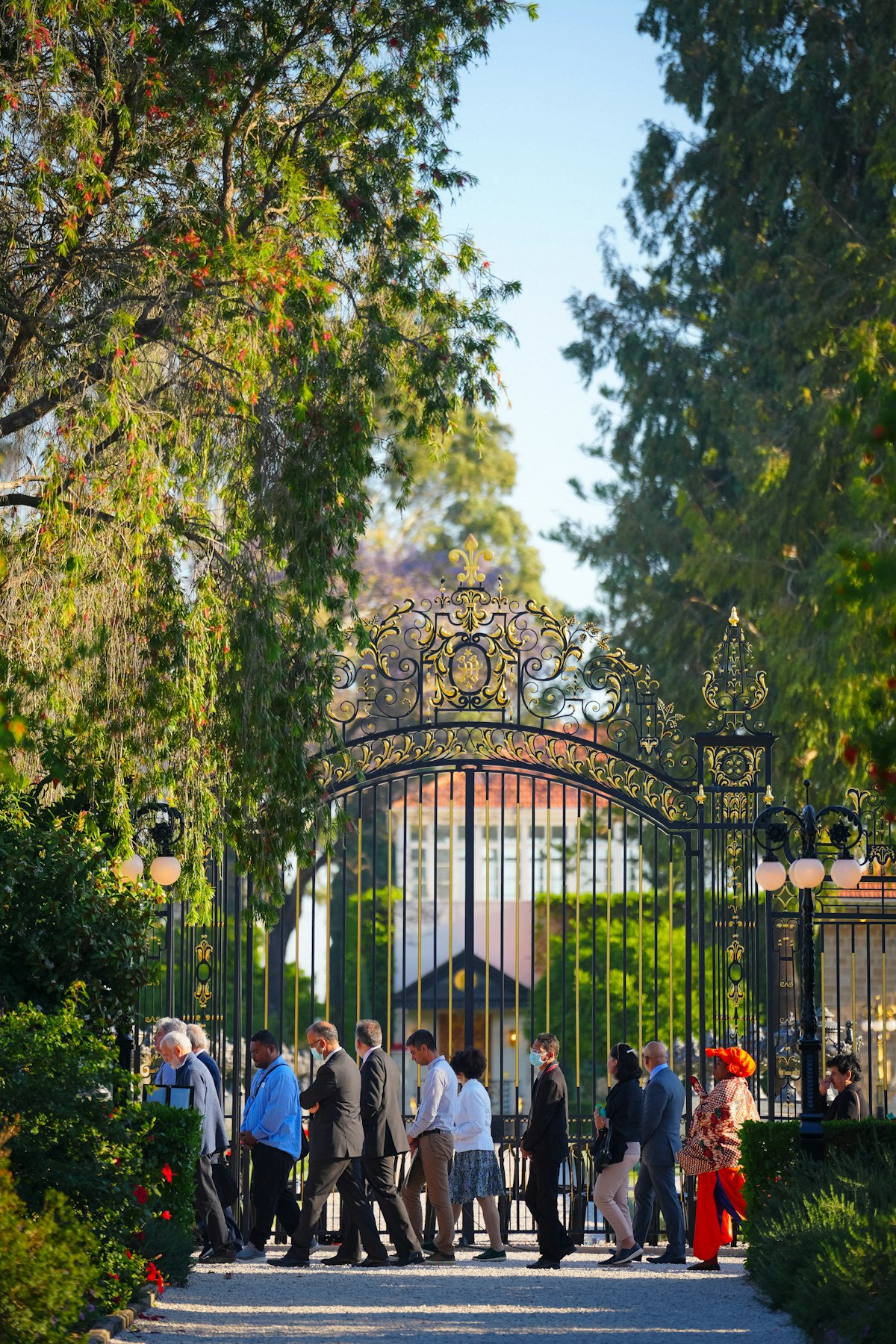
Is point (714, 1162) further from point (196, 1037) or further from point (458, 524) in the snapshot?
point (458, 524)

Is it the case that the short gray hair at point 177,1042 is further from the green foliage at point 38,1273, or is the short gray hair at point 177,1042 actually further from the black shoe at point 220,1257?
the green foliage at point 38,1273

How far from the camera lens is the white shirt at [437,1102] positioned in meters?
11.6

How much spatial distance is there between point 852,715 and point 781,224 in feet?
34.5

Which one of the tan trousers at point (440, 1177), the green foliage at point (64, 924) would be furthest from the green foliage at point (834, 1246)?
the green foliage at point (64, 924)

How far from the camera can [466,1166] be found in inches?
460

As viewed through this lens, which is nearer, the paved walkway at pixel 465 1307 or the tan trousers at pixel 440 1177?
the paved walkway at pixel 465 1307

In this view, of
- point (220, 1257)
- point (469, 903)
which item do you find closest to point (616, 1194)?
point (469, 903)

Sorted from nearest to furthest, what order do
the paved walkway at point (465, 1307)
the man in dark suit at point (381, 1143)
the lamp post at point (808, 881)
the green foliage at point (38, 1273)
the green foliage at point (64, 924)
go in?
the green foliage at point (38, 1273)
the paved walkway at point (465, 1307)
the green foliage at point (64, 924)
the lamp post at point (808, 881)
the man in dark suit at point (381, 1143)

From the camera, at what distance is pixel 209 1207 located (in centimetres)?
1135

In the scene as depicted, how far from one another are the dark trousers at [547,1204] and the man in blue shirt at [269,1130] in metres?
1.62

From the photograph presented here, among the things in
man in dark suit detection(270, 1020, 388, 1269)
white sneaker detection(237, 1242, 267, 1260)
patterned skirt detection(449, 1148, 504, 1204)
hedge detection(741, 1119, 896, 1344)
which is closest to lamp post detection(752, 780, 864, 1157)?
hedge detection(741, 1119, 896, 1344)

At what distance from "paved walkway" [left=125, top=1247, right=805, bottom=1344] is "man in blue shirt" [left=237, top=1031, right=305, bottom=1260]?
413 millimetres

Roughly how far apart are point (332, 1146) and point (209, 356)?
524 cm

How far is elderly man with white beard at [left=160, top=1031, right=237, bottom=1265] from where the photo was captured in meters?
11.3
